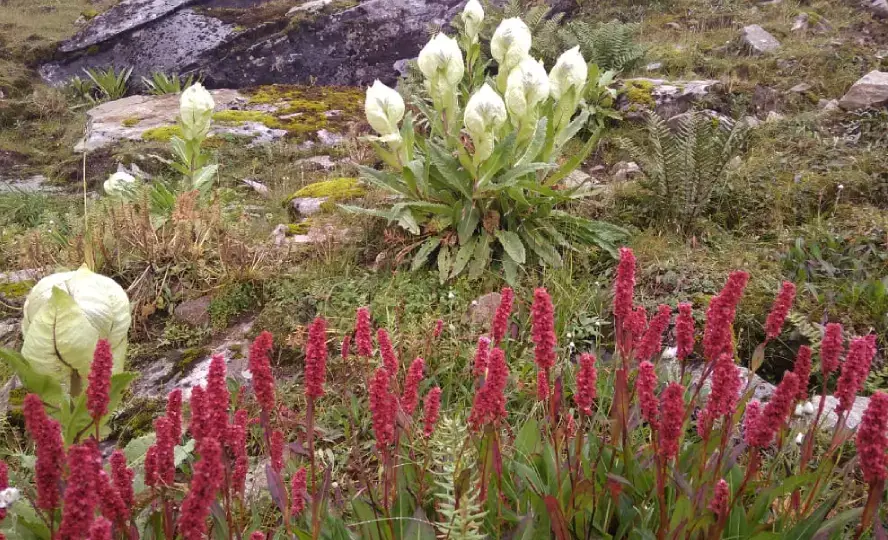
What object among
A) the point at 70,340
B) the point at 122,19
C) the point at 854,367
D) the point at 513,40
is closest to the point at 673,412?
the point at 854,367

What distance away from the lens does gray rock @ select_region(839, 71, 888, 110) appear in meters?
4.90

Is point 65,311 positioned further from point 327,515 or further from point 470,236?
point 470,236

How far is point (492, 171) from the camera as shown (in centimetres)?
301

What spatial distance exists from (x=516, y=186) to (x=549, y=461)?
1.89 metres

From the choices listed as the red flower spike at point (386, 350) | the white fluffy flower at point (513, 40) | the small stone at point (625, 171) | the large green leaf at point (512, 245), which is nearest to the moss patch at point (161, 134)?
the white fluffy flower at point (513, 40)

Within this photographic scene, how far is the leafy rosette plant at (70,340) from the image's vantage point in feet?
5.09

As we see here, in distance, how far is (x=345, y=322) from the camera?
2953mm

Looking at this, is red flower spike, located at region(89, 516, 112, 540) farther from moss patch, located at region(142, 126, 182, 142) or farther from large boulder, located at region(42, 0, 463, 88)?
large boulder, located at region(42, 0, 463, 88)

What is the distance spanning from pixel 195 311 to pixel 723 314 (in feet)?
9.03

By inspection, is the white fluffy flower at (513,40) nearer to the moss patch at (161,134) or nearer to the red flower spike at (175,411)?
the red flower spike at (175,411)

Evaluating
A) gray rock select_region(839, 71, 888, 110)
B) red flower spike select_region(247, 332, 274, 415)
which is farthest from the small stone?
red flower spike select_region(247, 332, 274, 415)

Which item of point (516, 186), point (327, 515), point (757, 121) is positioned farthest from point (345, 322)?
point (757, 121)

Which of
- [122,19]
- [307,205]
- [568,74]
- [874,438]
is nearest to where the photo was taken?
[874,438]

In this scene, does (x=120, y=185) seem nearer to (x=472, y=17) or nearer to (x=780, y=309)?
(x=472, y=17)
